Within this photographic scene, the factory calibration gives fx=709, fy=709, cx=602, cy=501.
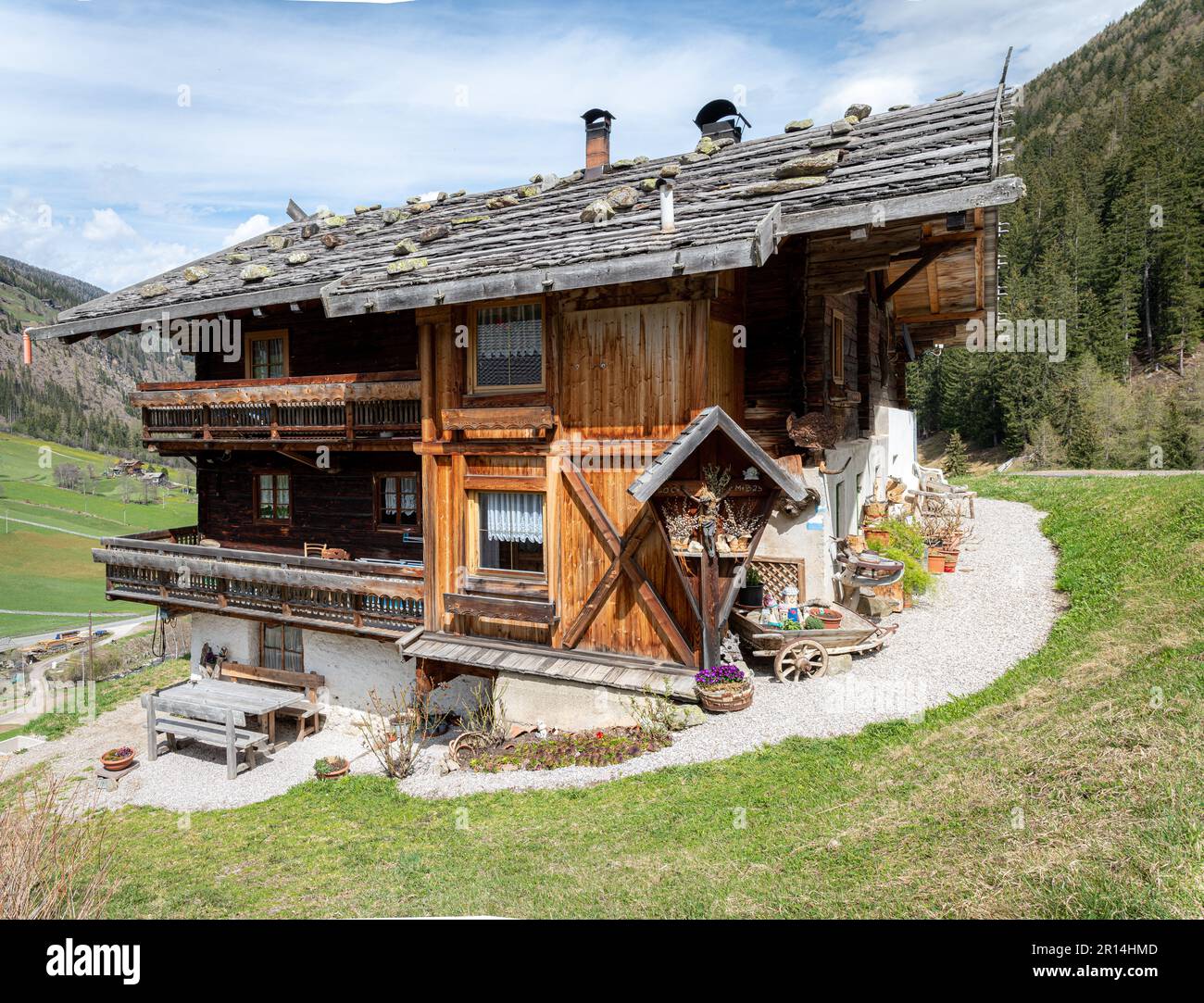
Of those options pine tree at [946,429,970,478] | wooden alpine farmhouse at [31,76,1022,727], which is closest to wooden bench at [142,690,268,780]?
wooden alpine farmhouse at [31,76,1022,727]

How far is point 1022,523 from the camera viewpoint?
2261 centimetres

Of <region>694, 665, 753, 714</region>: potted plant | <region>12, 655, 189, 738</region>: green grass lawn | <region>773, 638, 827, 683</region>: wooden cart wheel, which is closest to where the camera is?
<region>694, 665, 753, 714</region>: potted plant

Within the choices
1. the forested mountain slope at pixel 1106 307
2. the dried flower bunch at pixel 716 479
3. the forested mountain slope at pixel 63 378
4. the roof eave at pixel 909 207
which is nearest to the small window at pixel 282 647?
the dried flower bunch at pixel 716 479

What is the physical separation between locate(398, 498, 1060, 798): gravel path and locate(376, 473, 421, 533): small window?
5265 mm

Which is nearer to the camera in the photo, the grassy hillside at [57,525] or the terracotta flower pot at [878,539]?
the terracotta flower pot at [878,539]

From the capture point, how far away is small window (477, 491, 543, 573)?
12445 mm

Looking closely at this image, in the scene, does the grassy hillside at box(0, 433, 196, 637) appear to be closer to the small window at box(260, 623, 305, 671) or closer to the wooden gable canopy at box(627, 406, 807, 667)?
the small window at box(260, 623, 305, 671)

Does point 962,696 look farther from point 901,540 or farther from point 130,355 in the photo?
point 130,355

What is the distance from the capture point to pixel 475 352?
41.7 ft

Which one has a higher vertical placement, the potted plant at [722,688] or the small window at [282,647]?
the potted plant at [722,688]

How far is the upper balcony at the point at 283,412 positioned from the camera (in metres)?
14.1

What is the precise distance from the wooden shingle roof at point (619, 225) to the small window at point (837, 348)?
9.01ft

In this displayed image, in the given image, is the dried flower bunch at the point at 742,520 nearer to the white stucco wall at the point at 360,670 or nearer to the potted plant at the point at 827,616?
the potted plant at the point at 827,616
